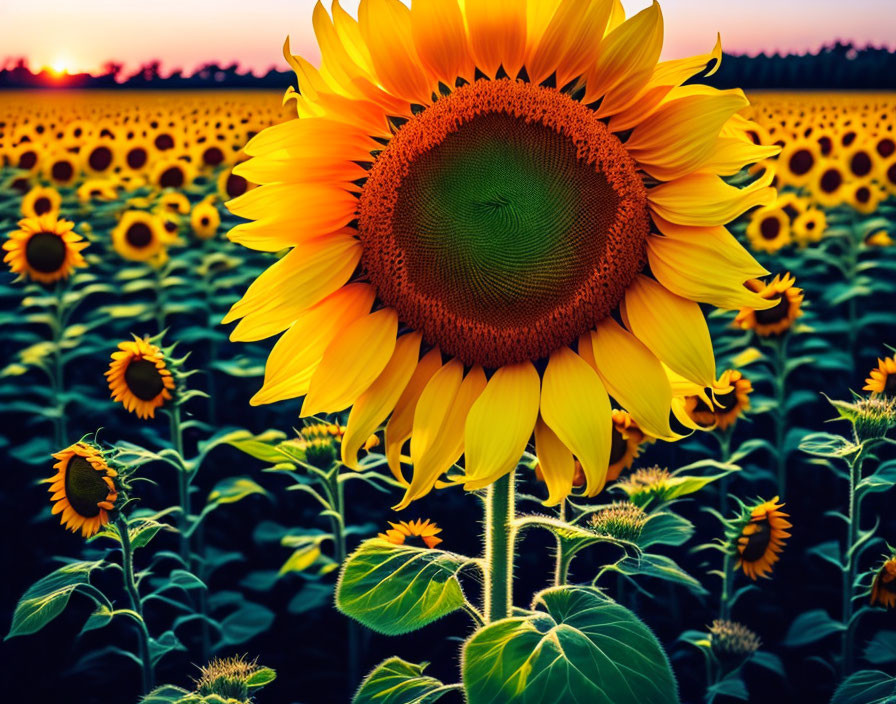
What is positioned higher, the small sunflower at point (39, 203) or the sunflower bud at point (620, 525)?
the small sunflower at point (39, 203)

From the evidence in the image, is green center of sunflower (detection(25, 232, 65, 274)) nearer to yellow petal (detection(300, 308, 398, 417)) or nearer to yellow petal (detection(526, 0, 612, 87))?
yellow petal (detection(300, 308, 398, 417))

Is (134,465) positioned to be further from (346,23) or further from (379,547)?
(346,23)

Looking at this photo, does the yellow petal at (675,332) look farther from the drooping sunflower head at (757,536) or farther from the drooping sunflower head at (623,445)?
the drooping sunflower head at (757,536)

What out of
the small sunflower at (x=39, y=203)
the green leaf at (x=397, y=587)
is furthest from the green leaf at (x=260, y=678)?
the small sunflower at (x=39, y=203)

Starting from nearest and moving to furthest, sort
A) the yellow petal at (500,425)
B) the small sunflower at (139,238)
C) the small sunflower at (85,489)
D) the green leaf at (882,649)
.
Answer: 1. the yellow petal at (500,425)
2. the small sunflower at (85,489)
3. the green leaf at (882,649)
4. the small sunflower at (139,238)

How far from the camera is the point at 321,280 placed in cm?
142

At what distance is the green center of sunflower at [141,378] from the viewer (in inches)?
113

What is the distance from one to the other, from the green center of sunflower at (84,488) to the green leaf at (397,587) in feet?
3.05

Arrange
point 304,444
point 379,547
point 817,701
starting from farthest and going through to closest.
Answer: point 817,701 < point 304,444 < point 379,547

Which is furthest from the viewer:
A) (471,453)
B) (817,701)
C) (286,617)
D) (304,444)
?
(286,617)

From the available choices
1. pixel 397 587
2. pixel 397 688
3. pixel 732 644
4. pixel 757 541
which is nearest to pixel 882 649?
pixel 732 644

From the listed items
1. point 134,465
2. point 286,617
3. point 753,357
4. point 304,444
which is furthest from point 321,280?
point 753,357

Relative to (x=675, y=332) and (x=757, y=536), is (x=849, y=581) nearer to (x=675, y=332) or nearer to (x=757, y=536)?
(x=757, y=536)

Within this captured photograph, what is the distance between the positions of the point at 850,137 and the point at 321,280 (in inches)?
374
